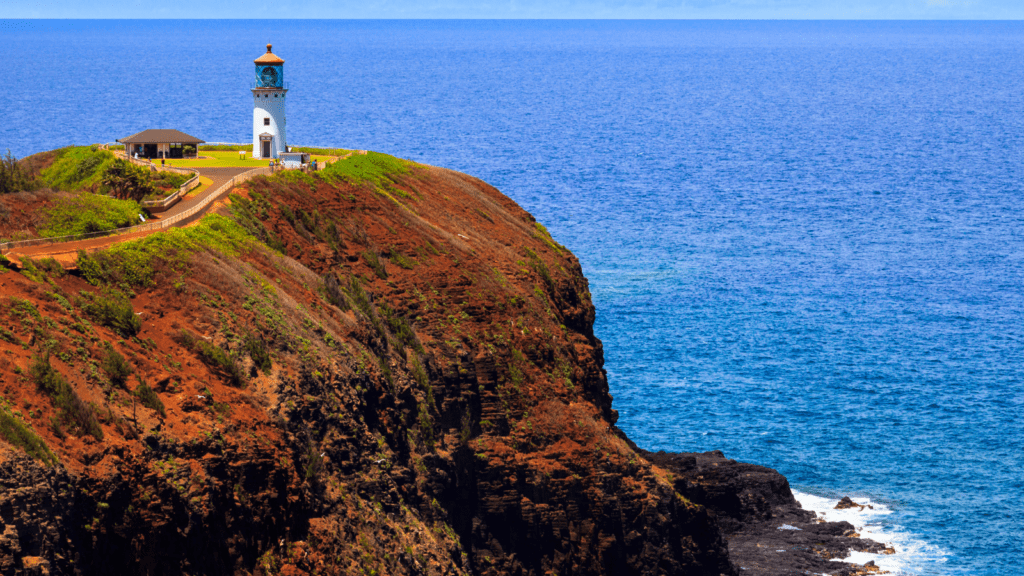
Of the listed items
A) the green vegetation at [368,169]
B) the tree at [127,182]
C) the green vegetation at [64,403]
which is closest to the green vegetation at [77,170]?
the tree at [127,182]

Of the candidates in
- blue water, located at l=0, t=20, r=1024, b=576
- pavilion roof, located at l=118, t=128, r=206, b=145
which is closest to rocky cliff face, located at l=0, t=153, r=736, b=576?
pavilion roof, located at l=118, t=128, r=206, b=145

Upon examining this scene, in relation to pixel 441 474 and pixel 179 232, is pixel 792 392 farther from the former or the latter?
pixel 179 232

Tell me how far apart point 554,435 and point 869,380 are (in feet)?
123

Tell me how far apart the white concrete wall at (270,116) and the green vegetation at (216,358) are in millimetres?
35125

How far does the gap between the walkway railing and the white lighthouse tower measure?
16.9m

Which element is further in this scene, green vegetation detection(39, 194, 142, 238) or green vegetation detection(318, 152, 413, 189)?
green vegetation detection(318, 152, 413, 189)

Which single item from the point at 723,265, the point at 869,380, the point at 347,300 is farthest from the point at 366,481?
the point at 723,265

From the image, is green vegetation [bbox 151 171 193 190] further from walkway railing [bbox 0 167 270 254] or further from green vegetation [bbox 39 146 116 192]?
walkway railing [bbox 0 167 270 254]

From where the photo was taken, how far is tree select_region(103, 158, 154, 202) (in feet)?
160

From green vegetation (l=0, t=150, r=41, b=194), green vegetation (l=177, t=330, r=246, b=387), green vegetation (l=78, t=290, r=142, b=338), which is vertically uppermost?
green vegetation (l=0, t=150, r=41, b=194)

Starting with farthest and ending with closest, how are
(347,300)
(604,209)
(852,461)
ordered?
(604,209), (852,461), (347,300)

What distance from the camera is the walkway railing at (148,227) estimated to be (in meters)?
37.6

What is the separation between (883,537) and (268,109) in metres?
42.8

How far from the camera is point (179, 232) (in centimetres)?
3991
